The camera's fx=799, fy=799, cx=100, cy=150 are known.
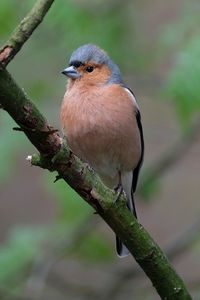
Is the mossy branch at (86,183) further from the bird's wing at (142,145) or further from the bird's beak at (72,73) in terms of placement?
the bird's beak at (72,73)

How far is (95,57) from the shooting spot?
526cm

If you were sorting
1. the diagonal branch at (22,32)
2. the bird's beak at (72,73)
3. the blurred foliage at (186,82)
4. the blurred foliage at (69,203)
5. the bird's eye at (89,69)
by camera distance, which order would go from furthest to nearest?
the blurred foliage at (69,203), the bird's eye at (89,69), the bird's beak at (72,73), the blurred foliage at (186,82), the diagonal branch at (22,32)

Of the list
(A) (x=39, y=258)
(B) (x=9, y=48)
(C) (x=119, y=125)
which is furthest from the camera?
(A) (x=39, y=258)

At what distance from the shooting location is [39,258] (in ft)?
18.7

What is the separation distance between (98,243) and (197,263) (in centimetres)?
263

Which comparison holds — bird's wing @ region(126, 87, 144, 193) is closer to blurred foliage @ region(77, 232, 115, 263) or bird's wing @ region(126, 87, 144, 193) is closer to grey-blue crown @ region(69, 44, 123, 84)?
grey-blue crown @ region(69, 44, 123, 84)

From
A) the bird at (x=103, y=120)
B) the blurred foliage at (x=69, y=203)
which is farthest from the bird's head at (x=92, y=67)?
the blurred foliage at (x=69, y=203)

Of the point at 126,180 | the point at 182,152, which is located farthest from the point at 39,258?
the point at 182,152

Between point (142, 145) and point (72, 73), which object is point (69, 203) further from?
point (72, 73)

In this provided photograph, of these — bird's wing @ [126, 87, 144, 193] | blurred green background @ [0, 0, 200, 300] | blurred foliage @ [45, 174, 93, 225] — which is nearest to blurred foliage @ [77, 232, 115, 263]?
blurred green background @ [0, 0, 200, 300]

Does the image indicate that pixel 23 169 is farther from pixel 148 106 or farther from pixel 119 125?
pixel 119 125

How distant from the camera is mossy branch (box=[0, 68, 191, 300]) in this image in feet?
9.53

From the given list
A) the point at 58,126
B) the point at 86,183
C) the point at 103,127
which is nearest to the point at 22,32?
the point at 86,183

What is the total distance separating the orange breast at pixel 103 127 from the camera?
4.74 m
